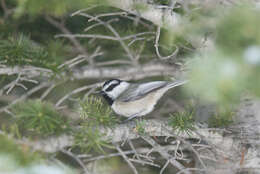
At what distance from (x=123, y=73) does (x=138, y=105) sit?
0.47 m

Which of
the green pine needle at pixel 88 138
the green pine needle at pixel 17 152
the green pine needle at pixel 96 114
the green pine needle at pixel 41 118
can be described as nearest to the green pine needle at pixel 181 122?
the green pine needle at pixel 96 114

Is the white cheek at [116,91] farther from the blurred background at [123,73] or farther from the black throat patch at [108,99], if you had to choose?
the blurred background at [123,73]

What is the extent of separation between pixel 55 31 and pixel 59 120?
1.79 m

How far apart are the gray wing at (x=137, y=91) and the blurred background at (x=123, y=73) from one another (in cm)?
21

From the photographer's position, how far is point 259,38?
96 cm

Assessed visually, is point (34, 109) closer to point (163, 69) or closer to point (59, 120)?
point (59, 120)

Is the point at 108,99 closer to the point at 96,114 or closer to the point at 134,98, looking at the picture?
the point at 134,98

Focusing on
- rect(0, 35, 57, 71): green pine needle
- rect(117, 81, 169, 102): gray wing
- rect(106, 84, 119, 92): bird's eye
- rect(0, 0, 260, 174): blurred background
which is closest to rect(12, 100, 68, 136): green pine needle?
rect(0, 0, 260, 174): blurred background

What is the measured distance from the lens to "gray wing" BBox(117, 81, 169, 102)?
2.40m

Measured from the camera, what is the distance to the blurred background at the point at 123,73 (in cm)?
98

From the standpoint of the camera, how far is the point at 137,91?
8.40 ft

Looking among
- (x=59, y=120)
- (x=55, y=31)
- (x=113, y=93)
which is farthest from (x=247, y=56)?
(x=55, y=31)

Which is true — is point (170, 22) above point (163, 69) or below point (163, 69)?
above

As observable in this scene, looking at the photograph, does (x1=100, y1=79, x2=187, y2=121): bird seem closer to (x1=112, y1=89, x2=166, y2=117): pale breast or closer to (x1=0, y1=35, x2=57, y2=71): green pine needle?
(x1=112, y1=89, x2=166, y2=117): pale breast
